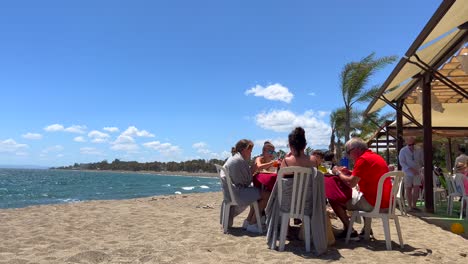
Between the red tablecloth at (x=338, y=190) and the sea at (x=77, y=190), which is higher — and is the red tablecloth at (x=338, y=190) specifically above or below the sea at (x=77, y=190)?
above

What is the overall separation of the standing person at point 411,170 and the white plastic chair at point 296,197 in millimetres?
4609

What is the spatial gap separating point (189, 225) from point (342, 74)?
14.5 meters

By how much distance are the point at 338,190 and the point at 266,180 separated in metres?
0.87

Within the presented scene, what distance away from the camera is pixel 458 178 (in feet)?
22.8

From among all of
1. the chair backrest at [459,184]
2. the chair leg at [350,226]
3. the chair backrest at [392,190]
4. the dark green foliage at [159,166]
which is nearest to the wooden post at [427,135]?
the chair backrest at [459,184]

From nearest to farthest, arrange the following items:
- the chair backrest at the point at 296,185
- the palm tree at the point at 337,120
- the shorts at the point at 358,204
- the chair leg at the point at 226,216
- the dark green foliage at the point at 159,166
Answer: the chair backrest at the point at 296,185 → the shorts at the point at 358,204 → the chair leg at the point at 226,216 → the palm tree at the point at 337,120 → the dark green foliage at the point at 159,166

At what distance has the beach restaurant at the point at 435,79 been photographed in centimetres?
504

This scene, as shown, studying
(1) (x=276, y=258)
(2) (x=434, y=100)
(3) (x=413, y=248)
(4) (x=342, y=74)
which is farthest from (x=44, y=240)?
(4) (x=342, y=74)

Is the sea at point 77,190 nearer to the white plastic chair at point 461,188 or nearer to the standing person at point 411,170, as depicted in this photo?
the standing person at point 411,170

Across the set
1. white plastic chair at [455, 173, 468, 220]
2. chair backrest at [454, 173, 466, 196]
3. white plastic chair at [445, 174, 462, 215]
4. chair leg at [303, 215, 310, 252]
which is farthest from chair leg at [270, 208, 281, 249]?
white plastic chair at [445, 174, 462, 215]

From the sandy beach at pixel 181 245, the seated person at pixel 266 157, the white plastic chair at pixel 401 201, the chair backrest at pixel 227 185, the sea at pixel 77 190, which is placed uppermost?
the seated person at pixel 266 157

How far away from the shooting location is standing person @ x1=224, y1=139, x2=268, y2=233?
482cm

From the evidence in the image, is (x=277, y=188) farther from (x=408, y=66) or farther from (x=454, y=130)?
(x=454, y=130)

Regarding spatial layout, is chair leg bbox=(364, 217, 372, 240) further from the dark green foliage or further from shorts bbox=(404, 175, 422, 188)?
the dark green foliage
